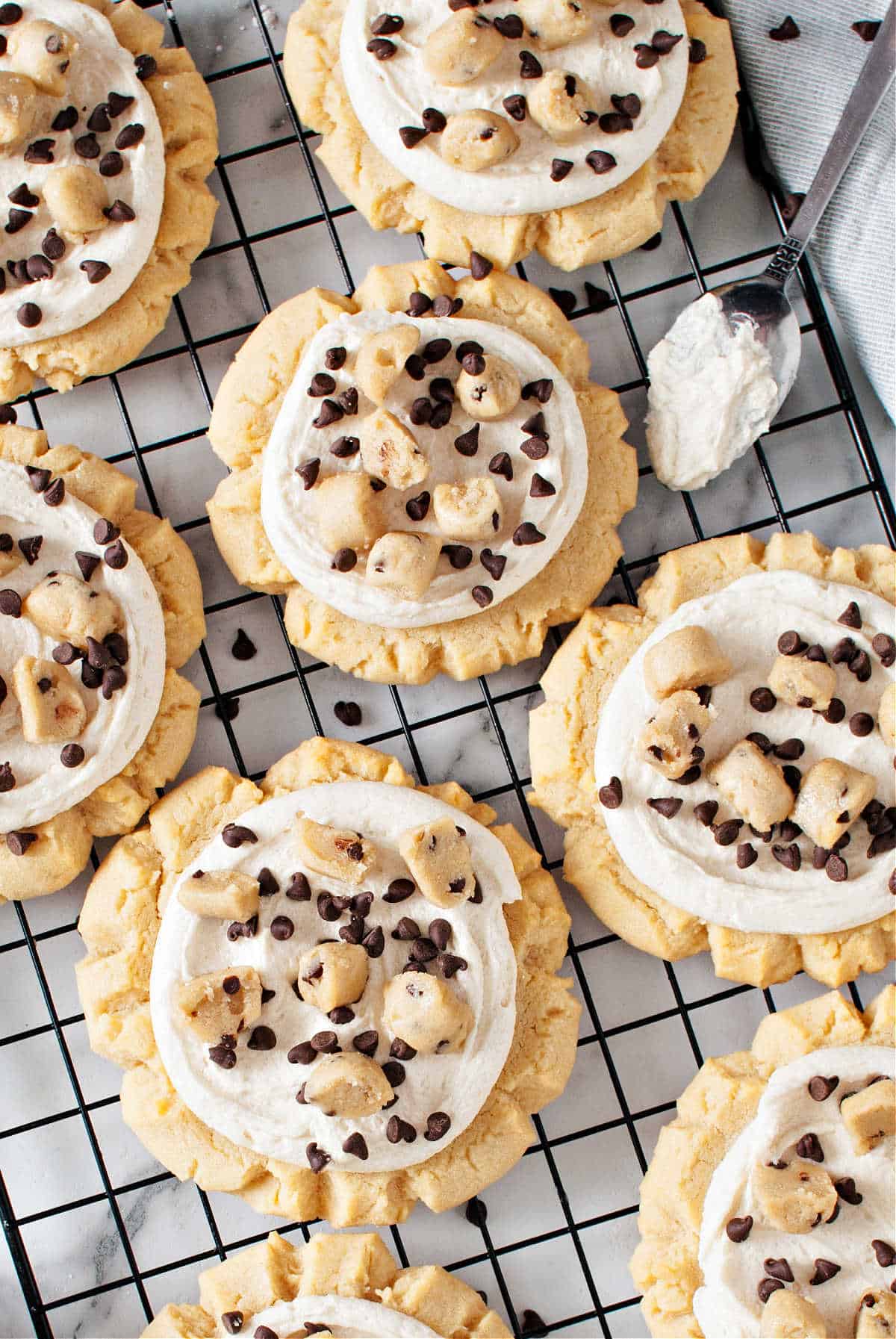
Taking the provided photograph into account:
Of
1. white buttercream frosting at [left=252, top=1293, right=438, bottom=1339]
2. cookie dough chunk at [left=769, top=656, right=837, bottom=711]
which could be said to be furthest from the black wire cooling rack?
cookie dough chunk at [left=769, top=656, right=837, bottom=711]

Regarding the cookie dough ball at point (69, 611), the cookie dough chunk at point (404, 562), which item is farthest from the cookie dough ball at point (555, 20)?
the cookie dough ball at point (69, 611)

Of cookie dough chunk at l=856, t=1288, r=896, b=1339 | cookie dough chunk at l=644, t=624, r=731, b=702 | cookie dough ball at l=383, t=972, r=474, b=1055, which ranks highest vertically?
cookie dough chunk at l=644, t=624, r=731, b=702

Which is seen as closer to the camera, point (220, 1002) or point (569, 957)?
point (220, 1002)

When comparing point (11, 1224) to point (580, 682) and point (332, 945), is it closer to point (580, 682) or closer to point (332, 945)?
point (332, 945)

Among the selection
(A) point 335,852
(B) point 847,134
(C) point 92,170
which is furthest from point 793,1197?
(C) point 92,170

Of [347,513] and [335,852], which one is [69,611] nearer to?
[347,513]

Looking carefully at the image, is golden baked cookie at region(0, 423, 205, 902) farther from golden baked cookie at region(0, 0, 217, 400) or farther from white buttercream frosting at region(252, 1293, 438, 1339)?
white buttercream frosting at region(252, 1293, 438, 1339)
